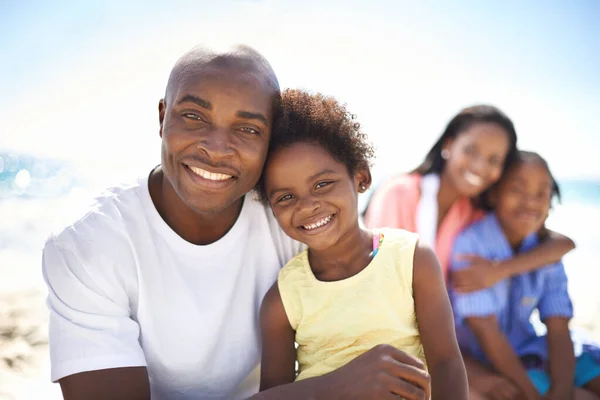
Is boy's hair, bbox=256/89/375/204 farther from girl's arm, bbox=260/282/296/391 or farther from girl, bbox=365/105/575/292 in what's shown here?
girl, bbox=365/105/575/292

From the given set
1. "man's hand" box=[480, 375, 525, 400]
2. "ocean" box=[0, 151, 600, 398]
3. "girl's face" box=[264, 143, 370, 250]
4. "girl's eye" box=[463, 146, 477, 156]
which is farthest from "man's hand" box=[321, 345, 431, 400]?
"ocean" box=[0, 151, 600, 398]

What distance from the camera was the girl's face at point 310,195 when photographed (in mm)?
2262

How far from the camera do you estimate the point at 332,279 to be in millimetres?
2330

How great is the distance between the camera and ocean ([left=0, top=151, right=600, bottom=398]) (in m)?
7.31

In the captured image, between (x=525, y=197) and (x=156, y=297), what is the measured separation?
2.30 meters

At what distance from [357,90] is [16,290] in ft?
35.2

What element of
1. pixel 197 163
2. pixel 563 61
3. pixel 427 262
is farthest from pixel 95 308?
pixel 563 61

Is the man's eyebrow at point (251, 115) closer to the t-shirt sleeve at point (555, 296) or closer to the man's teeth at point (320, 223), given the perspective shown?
the man's teeth at point (320, 223)

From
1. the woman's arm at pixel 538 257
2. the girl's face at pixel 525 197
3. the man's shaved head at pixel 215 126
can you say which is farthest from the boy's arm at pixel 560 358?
the man's shaved head at pixel 215 126

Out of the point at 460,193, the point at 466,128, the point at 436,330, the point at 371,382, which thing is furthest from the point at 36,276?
the point at 371,382

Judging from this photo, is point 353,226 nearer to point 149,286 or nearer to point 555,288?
Result: point 149,286

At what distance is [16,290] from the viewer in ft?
21.7

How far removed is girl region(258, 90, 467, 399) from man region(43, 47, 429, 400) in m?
0.14

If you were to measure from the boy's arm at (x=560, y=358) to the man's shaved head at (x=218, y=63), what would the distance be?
2.19 metres
